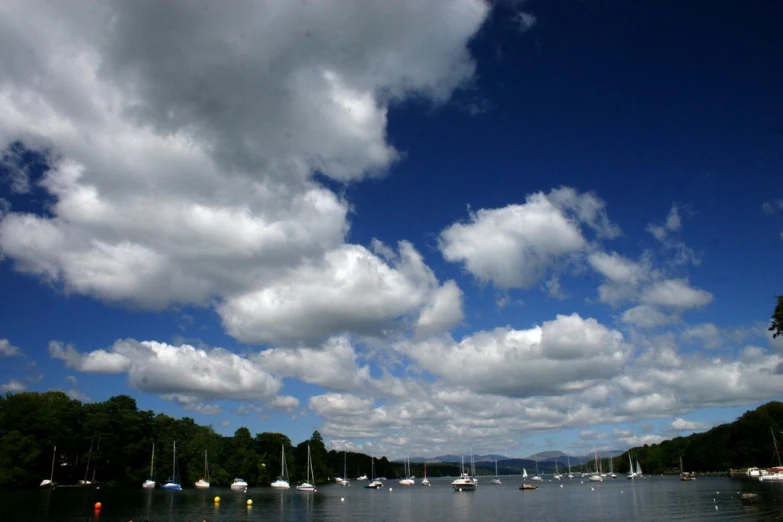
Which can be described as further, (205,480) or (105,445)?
(205,480)

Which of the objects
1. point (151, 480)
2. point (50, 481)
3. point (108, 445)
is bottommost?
point (151, 480)

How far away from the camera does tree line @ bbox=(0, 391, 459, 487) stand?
4985 inches

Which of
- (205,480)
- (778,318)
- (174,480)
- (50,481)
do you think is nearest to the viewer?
(778,318)

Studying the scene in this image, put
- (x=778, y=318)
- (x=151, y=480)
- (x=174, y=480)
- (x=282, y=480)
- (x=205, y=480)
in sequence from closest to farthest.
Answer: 1. (x=778, y=318)
2. (x=151, y=480)
3. (x=174, y=480)
4. (x=205, y=480)
5. (x=282, y=480)

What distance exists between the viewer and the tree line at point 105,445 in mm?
126625

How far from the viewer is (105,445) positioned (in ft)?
488

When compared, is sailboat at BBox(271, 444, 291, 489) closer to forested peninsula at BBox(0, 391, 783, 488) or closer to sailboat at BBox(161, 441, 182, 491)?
forested peninsula at BBox(0, 391, 783, 488)

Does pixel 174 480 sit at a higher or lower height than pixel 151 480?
lower

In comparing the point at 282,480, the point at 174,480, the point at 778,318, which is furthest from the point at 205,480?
the point at 778,318

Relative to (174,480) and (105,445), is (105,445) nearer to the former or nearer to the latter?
(105,445)

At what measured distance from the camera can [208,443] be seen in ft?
609

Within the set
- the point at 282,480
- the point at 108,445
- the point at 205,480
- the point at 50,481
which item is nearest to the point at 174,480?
the point at 205,480

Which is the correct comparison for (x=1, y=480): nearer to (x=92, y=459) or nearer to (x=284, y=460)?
(x=92, y=459)

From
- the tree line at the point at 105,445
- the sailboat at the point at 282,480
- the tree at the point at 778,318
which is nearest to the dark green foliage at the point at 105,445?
the tree line at the point at 105,445
